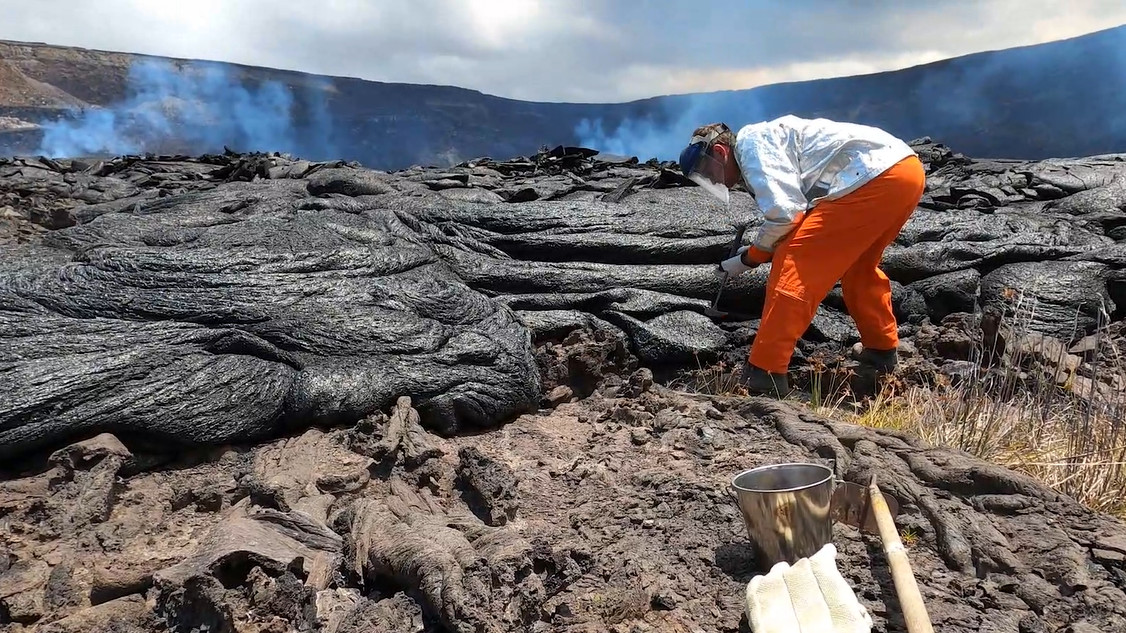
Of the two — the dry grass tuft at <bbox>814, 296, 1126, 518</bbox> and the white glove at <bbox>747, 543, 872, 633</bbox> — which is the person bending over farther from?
the white glove at <bbox>747, 543, 872, 633</bbox>

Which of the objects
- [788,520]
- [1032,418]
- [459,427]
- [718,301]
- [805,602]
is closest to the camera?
[805,602]

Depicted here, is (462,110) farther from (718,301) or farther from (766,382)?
(766,382)

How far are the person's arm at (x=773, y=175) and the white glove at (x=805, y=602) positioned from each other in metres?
2.21

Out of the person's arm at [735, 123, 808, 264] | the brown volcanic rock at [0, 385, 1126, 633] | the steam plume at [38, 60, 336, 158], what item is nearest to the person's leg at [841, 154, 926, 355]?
the person's arm at [735, 123, 808, 264]

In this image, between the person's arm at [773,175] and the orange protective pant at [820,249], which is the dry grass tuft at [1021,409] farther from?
the person's arm at [773,175]

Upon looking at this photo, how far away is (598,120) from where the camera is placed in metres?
22.5

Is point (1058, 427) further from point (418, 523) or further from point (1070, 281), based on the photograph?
point (418, 523)

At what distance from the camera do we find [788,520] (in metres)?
2.42

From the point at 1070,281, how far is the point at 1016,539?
3804 mm

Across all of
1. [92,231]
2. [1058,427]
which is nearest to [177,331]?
[92,231]

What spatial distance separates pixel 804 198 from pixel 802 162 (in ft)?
0.74

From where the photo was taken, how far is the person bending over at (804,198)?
4.06 m

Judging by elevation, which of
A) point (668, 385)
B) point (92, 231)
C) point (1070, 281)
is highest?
point (92, 231)

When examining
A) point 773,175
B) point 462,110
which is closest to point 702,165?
point 773,175
